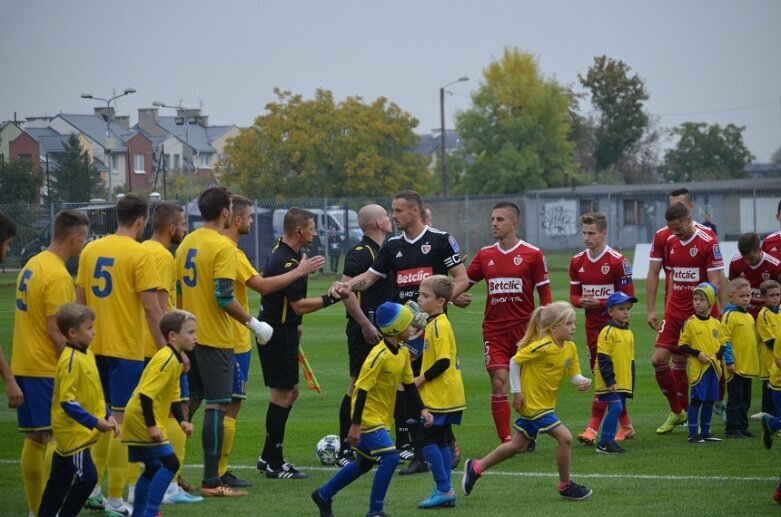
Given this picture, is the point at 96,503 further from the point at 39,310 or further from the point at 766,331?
the point at 766,331

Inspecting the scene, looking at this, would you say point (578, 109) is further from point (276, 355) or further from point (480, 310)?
point (276, 355)

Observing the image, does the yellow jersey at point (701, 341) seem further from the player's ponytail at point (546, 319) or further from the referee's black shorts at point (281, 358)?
the referee's black shorts at point (281, 358)

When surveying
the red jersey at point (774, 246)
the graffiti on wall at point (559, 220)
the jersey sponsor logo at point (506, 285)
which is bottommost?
the jersey sponsor logo at point (506, 285)

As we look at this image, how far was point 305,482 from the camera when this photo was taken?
9.23 meters

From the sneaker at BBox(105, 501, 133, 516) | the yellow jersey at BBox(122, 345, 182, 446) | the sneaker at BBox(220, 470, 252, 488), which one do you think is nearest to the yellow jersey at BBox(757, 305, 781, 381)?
the sneaker at BBox(220, 470, 252, 488)

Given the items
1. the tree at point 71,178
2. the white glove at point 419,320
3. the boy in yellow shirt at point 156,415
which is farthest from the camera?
the tree at point 71,178

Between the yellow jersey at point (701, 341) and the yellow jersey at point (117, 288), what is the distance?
5649mm

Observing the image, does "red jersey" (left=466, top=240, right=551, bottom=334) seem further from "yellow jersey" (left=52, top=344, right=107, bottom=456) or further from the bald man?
"yellow jersey" (left=52, top=344, right=107, bottom=456)

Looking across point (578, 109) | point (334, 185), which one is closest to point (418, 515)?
point (334, 185)

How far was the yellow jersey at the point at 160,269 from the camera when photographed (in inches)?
325

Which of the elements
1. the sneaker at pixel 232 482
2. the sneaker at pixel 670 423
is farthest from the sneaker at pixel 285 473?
the sneaker at pixel 670 423

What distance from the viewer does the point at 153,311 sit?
8.14m

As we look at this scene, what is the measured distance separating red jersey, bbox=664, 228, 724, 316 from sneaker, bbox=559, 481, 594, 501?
3.97 metres

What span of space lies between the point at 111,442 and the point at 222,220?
2.00 meters
